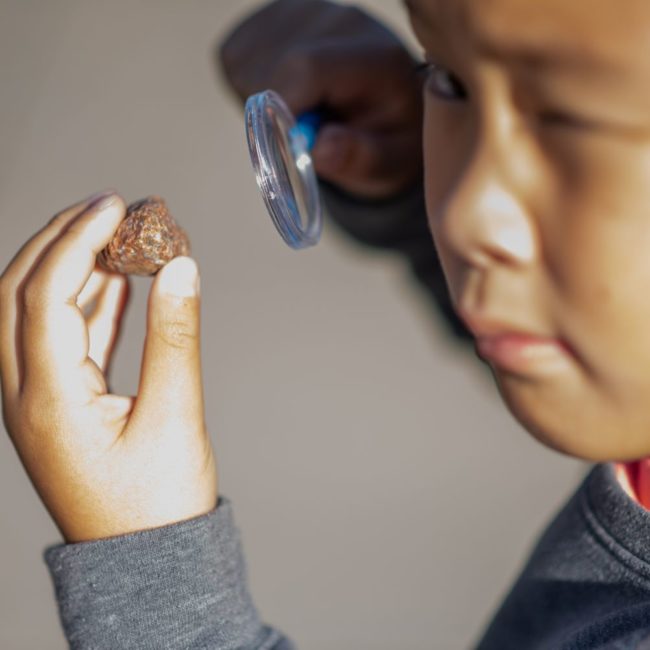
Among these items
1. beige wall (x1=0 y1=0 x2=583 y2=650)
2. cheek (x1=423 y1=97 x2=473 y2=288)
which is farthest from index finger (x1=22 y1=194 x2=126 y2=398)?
beige wall (x1=0 y1=0 x2=583 y2=650)

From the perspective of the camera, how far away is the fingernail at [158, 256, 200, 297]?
56 cm

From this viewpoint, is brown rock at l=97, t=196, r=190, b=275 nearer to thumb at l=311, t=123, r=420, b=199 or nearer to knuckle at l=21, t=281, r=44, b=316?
Answer: knuckle at l=21, t=281, r=44, b=316

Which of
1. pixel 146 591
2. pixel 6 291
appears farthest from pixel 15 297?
pixel 146 591

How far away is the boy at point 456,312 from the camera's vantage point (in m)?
0.42

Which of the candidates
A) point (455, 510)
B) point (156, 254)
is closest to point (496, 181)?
point (156, 254)

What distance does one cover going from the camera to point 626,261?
0.43m

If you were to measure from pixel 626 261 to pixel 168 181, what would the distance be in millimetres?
876

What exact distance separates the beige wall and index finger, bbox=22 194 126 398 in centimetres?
52

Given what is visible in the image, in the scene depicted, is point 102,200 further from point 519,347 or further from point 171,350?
point 519,347

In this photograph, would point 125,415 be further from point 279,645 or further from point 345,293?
point 345,293

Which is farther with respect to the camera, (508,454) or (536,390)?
(508,454)

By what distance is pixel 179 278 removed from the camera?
567 millimetres

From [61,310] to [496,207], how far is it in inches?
9.3

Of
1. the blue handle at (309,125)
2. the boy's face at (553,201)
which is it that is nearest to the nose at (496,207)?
the boy's face at (553,201)
